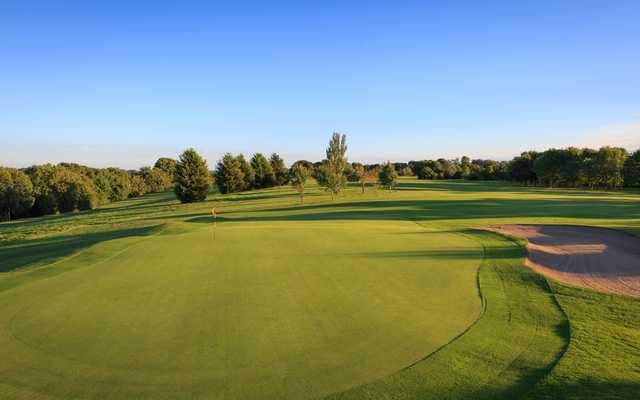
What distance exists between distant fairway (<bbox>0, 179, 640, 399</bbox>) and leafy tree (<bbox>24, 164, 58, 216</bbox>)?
77.9 m

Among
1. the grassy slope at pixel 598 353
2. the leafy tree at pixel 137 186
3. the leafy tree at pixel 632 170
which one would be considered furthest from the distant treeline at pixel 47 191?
the leafy tree at pixel 632 170

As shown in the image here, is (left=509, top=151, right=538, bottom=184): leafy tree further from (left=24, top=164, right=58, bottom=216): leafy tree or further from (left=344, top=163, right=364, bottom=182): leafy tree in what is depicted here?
(left=24, top=164, right=58, bottom=216): leafy tree

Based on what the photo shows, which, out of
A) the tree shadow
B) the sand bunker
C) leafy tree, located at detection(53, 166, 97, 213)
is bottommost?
the sand bunker

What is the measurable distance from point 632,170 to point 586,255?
8938 centimetres

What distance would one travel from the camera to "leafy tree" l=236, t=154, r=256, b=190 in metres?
87.7

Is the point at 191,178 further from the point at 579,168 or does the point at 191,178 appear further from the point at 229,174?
the point at 579,168

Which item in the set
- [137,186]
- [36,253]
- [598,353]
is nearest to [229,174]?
[137,186]

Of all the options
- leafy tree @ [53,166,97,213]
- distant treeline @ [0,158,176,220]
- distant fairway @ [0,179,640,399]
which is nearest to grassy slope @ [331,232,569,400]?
distant fairway @ [0,179,640,399]

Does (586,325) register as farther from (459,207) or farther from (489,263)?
(459,207)

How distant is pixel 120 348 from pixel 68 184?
286ft

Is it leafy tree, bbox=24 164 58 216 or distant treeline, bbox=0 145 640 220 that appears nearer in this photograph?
distant treeline, bbox=0 145 640 220

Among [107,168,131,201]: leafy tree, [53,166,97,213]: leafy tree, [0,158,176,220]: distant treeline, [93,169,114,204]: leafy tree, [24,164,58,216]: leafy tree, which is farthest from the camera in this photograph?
[107,168,131,201]: leafy tree

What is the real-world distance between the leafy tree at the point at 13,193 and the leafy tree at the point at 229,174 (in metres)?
37.6

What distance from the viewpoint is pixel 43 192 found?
73.8 m
